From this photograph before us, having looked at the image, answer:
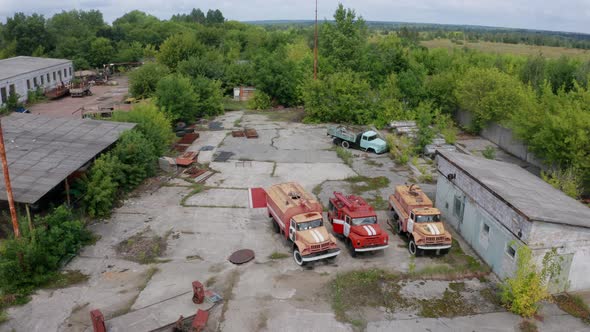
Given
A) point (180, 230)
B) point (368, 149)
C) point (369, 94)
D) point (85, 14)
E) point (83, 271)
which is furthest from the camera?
point (85, 14)

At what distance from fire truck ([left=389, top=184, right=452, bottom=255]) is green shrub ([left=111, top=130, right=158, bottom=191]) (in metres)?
12.7

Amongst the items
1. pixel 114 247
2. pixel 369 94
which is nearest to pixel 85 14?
pixel 369 94

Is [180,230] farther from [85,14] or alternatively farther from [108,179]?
[85,14]

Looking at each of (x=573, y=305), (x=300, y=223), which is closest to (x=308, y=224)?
(x=300, y=223)

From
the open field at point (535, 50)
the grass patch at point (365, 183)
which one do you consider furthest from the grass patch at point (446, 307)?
the open field at point (535, 50)

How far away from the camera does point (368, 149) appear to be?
101 feet

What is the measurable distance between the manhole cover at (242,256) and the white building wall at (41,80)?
101 ft

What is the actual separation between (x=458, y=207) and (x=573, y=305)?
5827 millimetres

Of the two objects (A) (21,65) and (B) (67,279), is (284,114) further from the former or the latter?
(B) (67,279)

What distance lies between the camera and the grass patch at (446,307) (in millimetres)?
14102

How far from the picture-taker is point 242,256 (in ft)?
56.5

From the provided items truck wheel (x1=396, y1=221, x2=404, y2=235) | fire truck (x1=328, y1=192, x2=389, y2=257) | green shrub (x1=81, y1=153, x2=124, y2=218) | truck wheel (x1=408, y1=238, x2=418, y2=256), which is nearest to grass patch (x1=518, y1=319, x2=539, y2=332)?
truck wheel (x1=408, y1=238, x2=418, y2=256)

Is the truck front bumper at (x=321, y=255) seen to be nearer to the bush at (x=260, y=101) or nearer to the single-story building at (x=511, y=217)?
the single-story building at (x=511, y=217)

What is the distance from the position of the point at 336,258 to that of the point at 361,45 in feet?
109
